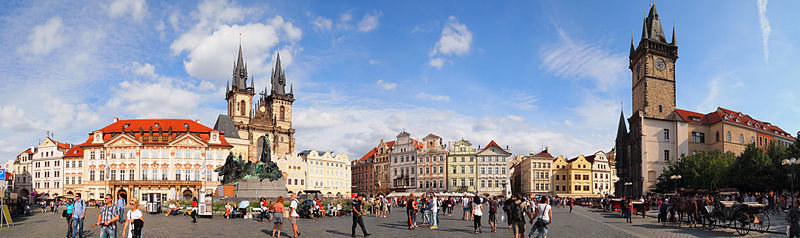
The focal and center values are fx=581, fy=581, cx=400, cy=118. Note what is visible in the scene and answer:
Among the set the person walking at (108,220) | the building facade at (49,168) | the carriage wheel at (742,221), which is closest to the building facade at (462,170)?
the building facade at (49,168)

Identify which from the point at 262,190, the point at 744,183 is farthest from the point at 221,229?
the point at 744,183

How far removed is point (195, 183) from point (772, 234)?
2602 inches

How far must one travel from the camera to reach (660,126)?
248 feet

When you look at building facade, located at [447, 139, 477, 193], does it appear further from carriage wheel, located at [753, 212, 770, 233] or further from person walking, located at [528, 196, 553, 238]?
person walking, located at [528, 196, 553, 238]

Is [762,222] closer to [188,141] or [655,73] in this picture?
[655,73]

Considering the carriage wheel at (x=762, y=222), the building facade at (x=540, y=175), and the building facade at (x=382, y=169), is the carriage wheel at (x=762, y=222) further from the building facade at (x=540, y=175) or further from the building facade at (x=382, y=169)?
the building facade at (x=382, y=169)

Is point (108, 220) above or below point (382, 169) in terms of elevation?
above

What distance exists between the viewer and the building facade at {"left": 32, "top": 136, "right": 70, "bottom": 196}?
8175cm

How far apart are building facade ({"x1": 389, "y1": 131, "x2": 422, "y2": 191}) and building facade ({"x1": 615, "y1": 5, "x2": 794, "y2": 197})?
106 ft

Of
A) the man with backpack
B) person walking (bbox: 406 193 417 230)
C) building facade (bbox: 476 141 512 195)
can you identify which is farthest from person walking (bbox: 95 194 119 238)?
building facade (bbox: 476 141 512 195)

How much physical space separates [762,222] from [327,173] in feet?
265

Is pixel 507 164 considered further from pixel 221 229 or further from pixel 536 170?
pixel 221 229

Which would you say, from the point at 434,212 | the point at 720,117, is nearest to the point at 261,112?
the point at 720,117

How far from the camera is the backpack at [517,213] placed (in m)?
15.7
